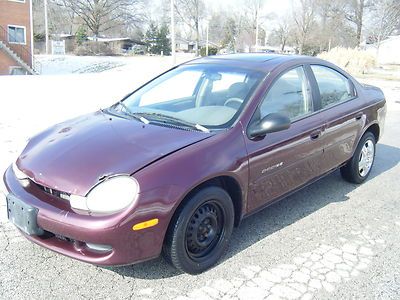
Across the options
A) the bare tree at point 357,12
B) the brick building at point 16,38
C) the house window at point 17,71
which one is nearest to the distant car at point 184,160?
the brick building at point 16,38

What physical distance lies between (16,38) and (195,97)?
1136 inches

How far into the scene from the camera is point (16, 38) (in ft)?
93.9

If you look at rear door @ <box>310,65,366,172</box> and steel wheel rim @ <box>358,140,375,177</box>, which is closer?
rear door @ <box>310,65,366,172</box>

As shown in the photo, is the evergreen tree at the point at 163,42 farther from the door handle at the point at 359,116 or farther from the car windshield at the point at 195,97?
the car windshield at the point at 195,97

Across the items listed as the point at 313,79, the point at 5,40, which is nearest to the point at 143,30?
the point at 5,40

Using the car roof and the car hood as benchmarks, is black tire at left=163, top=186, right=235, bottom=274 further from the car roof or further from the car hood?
the car roof

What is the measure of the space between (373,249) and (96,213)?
2303 mm

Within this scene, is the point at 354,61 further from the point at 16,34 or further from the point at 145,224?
the point at 145,224

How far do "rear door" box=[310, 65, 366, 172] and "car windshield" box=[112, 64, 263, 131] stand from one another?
0.95m

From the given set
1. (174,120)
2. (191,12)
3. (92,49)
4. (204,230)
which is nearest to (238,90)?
(174,120)

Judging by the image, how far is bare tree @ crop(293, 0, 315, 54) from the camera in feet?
172

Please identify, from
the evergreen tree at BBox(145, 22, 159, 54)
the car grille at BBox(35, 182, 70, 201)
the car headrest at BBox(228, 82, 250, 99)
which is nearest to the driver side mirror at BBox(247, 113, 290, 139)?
the car headrest at BBox(228, 82, 250, 99)

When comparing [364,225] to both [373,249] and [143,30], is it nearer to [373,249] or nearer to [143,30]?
[373,249]

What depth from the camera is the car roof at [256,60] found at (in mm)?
3744
